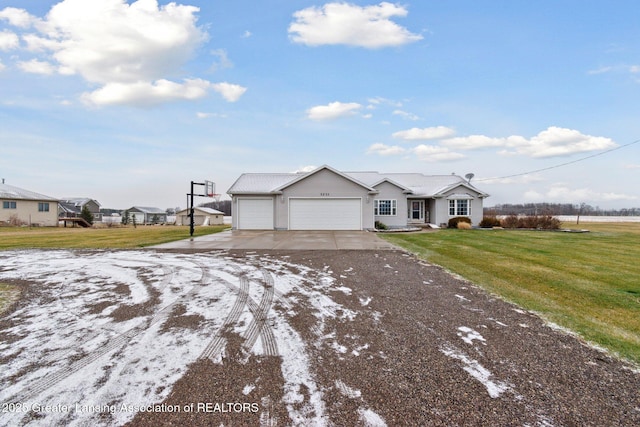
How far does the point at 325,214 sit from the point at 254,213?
4.87m

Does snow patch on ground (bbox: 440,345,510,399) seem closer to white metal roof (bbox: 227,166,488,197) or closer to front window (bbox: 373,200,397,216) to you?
white metal roof (bbox: 227,166,488,197)

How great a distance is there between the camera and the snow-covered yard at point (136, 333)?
7.70 ft

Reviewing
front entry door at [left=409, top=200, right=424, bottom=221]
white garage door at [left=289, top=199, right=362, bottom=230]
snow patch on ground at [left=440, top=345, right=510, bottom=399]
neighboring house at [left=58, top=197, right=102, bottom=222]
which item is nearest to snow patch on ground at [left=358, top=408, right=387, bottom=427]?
snow patch on ground at [left=440, top=345, right=510, bottom=399]

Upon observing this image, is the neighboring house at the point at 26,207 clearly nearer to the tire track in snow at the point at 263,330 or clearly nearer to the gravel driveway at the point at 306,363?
the gravel driveway at the point at 306,363

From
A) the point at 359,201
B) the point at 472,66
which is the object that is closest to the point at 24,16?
the point at 359,201

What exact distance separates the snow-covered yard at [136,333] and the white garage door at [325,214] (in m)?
12.2

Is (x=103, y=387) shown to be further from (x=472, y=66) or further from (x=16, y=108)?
(x=16, y=108)

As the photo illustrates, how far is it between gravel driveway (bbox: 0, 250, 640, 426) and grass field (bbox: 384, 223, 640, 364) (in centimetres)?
50

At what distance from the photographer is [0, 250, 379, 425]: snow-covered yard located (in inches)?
92.4

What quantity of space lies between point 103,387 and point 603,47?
21.6 m

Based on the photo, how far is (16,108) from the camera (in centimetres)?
1688

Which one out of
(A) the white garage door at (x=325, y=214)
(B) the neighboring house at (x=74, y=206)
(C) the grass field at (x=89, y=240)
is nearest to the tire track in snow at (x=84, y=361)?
(C) the grass field at (x=89, y=240)

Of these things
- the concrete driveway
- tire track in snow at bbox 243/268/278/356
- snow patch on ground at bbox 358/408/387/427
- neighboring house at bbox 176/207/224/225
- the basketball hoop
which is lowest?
snow patch on ground at bbox 358/408/387/427

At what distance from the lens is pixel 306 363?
2.92m
